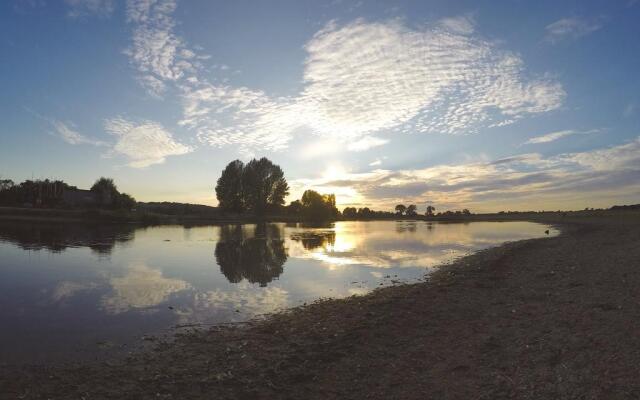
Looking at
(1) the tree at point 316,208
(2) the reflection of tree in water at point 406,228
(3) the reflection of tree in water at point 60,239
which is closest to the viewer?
(3) the reflection of tree in water at point 60,239

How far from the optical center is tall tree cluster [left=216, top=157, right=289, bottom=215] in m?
124

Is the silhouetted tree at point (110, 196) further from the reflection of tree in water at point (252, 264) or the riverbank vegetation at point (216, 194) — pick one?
the reflection of tree in water at point (252, 264)

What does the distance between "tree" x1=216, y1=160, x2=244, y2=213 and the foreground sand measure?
375ft

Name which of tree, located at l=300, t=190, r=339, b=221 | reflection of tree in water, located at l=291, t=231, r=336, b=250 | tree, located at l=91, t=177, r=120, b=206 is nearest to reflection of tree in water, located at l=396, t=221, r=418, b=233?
reflection of tree in water, located at l=291, t=231, r=336, b=250

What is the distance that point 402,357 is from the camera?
30.0 ft

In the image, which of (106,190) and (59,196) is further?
(106,190)

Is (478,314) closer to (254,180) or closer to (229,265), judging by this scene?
(229,265)

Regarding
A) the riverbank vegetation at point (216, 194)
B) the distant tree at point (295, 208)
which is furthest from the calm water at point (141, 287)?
the distant tree at point (295, 208)

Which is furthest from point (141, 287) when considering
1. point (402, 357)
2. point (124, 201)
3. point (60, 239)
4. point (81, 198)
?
point (81, 198)

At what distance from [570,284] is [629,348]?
28.0 ft

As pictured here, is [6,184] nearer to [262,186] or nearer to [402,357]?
[262,186]

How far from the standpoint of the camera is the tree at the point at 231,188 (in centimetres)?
12500

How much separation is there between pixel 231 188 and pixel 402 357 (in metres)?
120

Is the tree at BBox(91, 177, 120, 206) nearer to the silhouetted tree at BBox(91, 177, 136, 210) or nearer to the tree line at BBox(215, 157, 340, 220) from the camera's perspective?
the silhouetted tree at BBox(91, 177, 136, 210)
